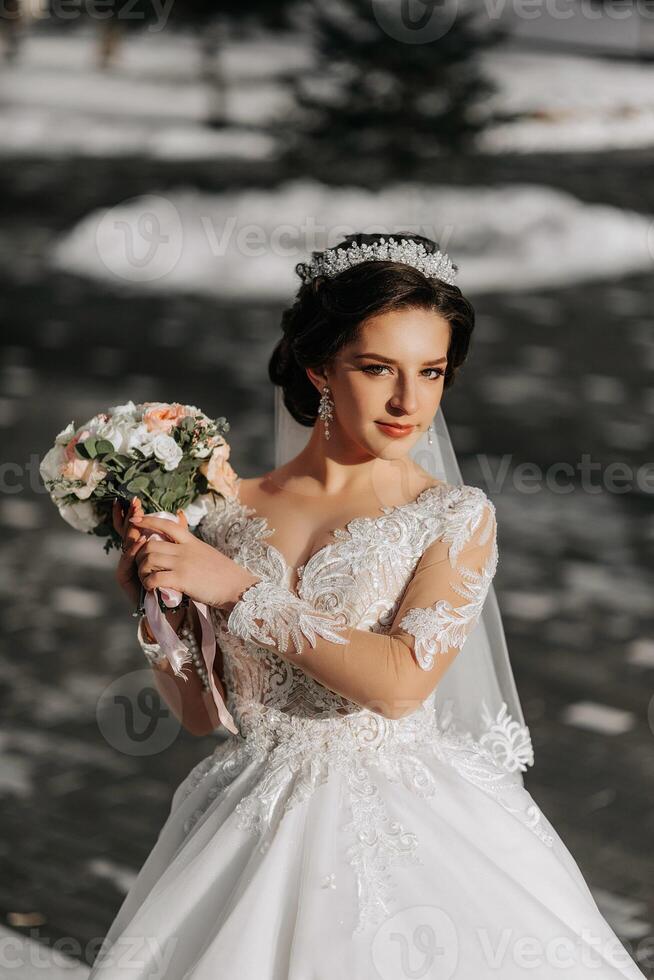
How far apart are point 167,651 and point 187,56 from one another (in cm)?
358

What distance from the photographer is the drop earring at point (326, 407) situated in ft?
6.75

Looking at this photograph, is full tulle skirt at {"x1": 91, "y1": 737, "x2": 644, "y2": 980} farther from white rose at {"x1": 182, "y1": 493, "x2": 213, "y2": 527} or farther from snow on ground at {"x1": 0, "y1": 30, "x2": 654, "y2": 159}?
snow on ground at {"x1": 0, "y1": 30, "x2": 654, "y2": 159}

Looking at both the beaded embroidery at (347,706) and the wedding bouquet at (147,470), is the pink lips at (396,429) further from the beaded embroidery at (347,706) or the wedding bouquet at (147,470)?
the wedding bouquet at (147,470)

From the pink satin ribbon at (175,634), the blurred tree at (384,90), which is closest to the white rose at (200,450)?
the pink satin ribbon at (175,634)

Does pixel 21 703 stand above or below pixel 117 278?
below

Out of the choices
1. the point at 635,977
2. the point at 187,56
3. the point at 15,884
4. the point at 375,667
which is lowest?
the point at 15,884

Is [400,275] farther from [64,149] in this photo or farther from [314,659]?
[64,149]

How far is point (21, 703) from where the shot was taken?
15.2 ft

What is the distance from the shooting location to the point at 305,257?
4855 millimetres

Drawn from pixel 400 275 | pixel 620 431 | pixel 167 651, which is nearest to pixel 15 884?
pixel 167 651

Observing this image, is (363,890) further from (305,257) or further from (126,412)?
(305,257)

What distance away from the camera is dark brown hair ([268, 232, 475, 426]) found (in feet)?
6.28

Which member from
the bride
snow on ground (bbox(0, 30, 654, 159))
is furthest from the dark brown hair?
snow on ground (bbox(0, 30, 654, 159))

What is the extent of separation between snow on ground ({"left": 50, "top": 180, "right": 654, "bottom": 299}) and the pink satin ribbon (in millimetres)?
2615
